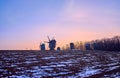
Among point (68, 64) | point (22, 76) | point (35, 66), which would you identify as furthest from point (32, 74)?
point (68, 64)

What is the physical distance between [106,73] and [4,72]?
976cm

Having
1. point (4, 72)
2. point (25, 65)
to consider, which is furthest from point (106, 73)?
point (4, 72)

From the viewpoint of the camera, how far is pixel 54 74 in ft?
68.1

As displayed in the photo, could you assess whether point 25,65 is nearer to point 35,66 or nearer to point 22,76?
point 35,66

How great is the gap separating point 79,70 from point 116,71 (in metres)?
4.11

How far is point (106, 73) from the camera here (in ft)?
78.2

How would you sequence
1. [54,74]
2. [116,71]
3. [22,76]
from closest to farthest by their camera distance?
[22,76] < [54,74] < [116,71]

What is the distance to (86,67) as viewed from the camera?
25.7 m

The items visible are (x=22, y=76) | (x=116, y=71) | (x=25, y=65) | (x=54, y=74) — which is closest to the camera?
(x=22, y=76)

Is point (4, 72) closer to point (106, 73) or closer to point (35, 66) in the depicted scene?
point (35, 66)

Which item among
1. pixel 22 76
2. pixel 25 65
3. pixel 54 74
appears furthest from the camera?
pixel 25 65

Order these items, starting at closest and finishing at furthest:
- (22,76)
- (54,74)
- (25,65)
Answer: (22,76), (54,74), (25,65)

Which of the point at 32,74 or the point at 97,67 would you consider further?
the point at 97,67

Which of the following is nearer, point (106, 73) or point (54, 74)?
point (54, 74)
